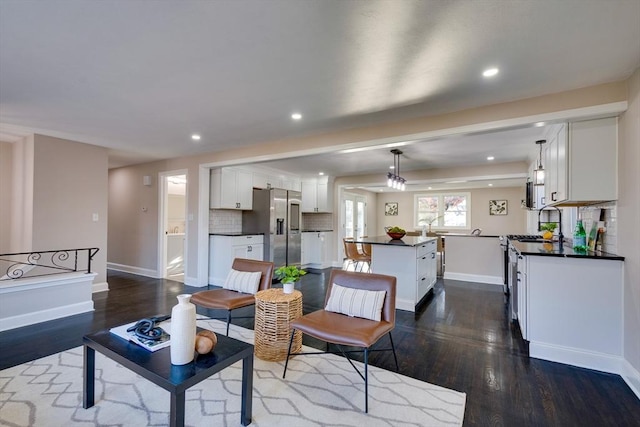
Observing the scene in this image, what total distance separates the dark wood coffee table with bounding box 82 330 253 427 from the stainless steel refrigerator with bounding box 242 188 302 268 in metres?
4.08

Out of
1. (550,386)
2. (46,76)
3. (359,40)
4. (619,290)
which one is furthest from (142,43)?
(619,290)

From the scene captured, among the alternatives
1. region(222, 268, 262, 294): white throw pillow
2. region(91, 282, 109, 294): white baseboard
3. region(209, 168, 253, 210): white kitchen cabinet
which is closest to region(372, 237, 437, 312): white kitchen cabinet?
region(222, 268, 262, 294): white throw pillow

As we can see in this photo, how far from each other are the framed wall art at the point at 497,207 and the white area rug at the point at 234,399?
927 centimetres

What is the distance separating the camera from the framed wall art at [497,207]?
976 cm

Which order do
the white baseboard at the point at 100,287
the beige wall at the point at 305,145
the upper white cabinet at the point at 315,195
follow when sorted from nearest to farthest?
the beige wall at the point at 305,145 < the white baseboard at the point at 100,287 < the upper white cabinet at the point at 315,195

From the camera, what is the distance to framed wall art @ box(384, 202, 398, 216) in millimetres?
11570

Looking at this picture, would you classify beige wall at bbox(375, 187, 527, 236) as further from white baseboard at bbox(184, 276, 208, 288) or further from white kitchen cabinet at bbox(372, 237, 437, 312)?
white baseboard at bbox(184, 276, 208, 288)

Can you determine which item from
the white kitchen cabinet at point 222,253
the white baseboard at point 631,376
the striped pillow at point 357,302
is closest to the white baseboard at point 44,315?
the white kitchen cabinet at point 222,253

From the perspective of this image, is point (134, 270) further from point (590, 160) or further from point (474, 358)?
point (590, 160)

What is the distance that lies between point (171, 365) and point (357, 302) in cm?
136

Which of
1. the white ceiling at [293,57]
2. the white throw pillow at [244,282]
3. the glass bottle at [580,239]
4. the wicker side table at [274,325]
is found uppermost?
the white ceiling at [293,57]

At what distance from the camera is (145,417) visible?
181 cm

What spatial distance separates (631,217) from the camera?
2266 millimetres

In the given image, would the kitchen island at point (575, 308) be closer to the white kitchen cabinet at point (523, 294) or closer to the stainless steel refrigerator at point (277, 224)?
the white kitchen cabinet at point (523, 294)
